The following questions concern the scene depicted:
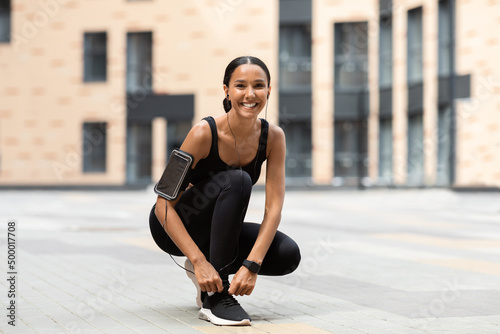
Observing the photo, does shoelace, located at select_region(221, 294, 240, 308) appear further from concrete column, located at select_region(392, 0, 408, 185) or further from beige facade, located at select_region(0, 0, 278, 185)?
beige facade, located at select_region(0, 0, 278, 185)

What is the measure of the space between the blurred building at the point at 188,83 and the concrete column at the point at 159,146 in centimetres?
4

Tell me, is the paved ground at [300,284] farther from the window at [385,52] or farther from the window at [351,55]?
the window at [351,55]

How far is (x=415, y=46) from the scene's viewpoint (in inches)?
1038

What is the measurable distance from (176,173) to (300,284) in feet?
6.95

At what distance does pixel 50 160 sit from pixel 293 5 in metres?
11.0

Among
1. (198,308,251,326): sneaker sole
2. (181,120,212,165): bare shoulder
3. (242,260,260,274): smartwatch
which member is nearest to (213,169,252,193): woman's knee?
(181,120,212,165): bare shoulder

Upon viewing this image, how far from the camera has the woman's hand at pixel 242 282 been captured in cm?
452

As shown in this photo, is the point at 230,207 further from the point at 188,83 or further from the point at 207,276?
the point at 188,83

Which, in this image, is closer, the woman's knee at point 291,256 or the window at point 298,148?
the woman's knee at point 291,256

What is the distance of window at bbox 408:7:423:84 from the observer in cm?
2614

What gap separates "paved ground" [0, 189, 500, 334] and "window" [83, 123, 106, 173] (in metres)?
19.2

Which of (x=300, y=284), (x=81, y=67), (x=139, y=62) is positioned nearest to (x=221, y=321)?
(x=300, y=284)

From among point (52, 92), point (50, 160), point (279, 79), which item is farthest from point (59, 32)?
point (279, 79)

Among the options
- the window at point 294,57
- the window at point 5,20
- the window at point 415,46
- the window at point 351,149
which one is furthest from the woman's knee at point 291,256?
the window at point 5,20
